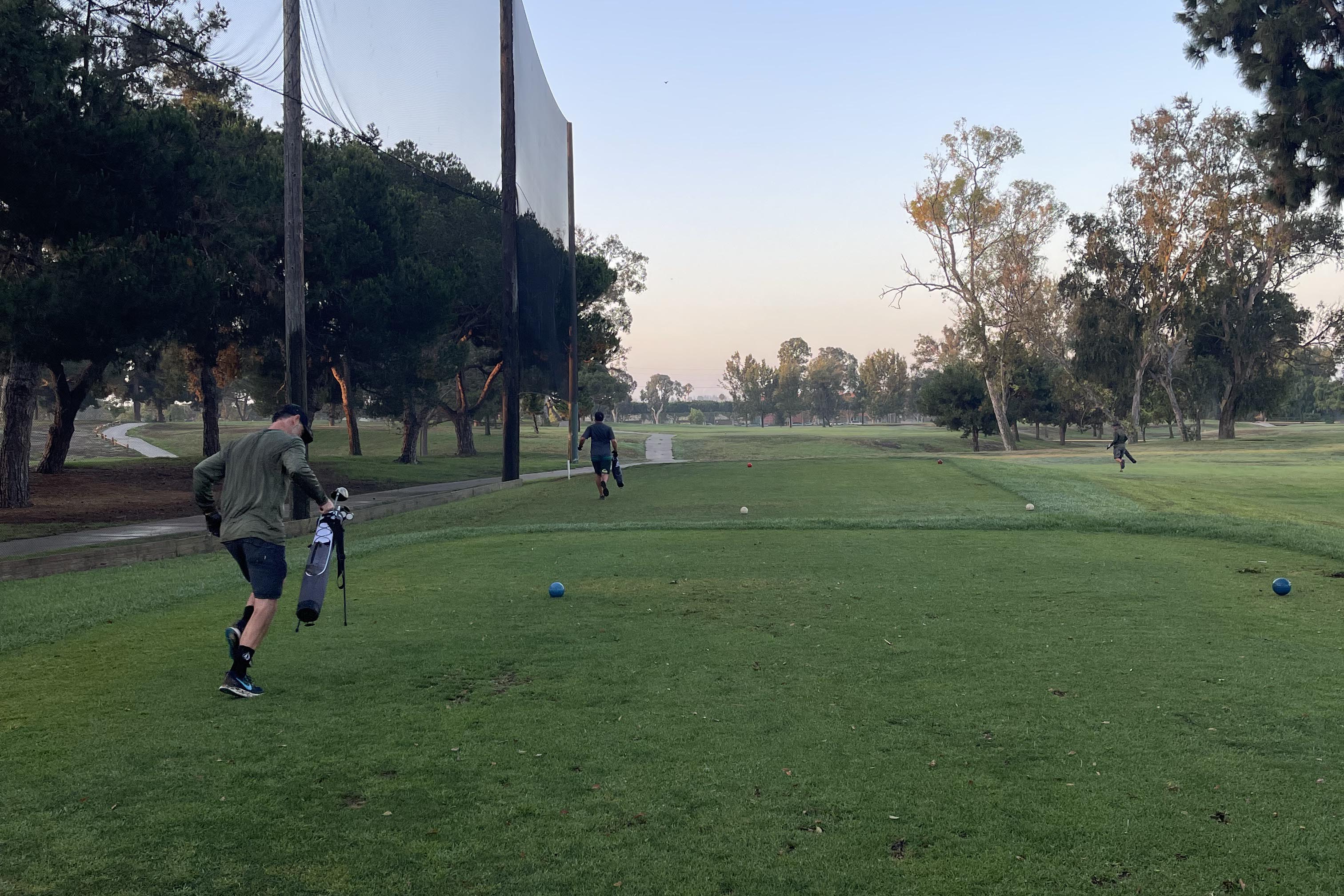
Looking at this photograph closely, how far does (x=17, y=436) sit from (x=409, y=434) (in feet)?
80.9

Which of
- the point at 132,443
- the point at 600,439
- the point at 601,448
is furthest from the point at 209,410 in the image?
the point at 132,443

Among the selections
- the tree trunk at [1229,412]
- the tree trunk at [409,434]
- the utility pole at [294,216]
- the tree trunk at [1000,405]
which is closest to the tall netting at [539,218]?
the utility pole at [294,216]

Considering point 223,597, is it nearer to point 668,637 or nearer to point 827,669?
point 668,637

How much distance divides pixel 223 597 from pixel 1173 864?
10149 millimetres

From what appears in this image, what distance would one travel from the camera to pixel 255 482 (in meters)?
7.25

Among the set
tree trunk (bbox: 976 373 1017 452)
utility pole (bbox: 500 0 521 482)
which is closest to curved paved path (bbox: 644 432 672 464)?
utility pole (bbox: 500 0 521 482)

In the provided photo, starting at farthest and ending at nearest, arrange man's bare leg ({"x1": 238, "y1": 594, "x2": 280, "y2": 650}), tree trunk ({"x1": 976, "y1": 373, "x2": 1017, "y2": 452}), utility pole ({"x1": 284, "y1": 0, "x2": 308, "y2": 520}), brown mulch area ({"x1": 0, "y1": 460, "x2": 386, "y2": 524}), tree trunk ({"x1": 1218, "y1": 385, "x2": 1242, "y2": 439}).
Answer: tree trunk ({"x1": 976, "y1": 373, "x2": 1017, "y2": 452})
tree trunk ({"x1": 1218, "y1": 385, "x2": 1242, "y2": 439})
brown mulch area ({"x1": 0, "y1": 460, "x2": 386, "y2": 524})
utility pole ({"x1": 284, "y1": 0, "x2": 308, "y2": 520})
man's bare leg ({"x1": 238, "y1": 594, "x2": 280, "y2": 650})

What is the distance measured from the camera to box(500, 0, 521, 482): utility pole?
29.3 metres

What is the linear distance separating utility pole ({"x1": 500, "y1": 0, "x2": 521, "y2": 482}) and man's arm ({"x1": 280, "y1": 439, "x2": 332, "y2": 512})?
21.9m

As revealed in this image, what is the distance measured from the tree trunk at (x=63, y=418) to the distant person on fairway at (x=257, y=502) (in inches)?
1034

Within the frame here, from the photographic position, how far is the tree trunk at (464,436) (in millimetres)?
56250

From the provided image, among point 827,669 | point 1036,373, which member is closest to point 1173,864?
point 827,669

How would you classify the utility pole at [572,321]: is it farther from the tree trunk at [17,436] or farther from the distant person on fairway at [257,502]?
the distant person on fairway at [257,502]

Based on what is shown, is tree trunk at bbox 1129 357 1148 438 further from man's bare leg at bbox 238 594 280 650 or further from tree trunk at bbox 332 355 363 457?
man's bare leg at bbox 238 594 280 650
